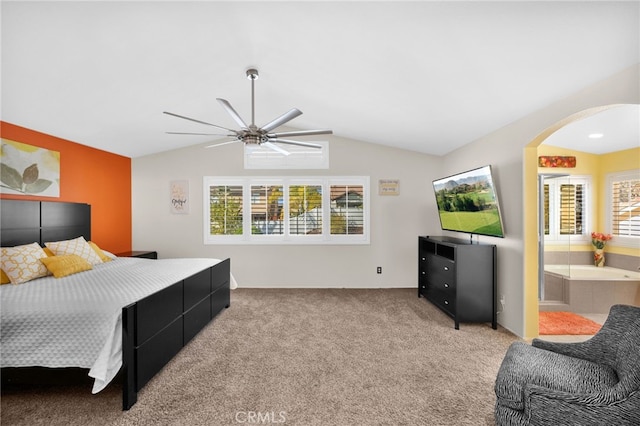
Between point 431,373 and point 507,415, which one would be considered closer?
point 507,415

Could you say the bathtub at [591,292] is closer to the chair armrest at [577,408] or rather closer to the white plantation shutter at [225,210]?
the chair armrest at [577,408]

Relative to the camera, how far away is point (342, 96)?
121 inches

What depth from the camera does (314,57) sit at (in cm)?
239

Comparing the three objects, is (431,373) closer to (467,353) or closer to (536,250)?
(467,353)

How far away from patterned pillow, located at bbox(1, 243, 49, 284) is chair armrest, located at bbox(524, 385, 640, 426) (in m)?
3.96

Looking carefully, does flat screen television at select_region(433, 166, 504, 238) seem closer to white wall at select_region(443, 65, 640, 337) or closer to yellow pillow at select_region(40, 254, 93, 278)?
white wall at select_region(443, 65, 640, 337)

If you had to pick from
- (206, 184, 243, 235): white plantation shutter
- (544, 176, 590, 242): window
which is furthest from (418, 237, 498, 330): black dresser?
(206, 184, 243, 235): white plantation shutter

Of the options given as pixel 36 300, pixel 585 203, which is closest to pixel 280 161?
pixel 36 300

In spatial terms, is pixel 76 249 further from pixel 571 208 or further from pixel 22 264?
pixel 571 208

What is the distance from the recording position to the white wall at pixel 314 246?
15.4 ft

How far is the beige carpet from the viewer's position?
5.71 feet

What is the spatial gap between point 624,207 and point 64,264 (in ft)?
23.7

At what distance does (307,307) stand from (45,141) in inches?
160

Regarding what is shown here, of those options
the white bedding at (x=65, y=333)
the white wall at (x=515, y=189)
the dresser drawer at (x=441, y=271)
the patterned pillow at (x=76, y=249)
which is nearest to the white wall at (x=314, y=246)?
the dresser drawer at (x=441, y=271)
